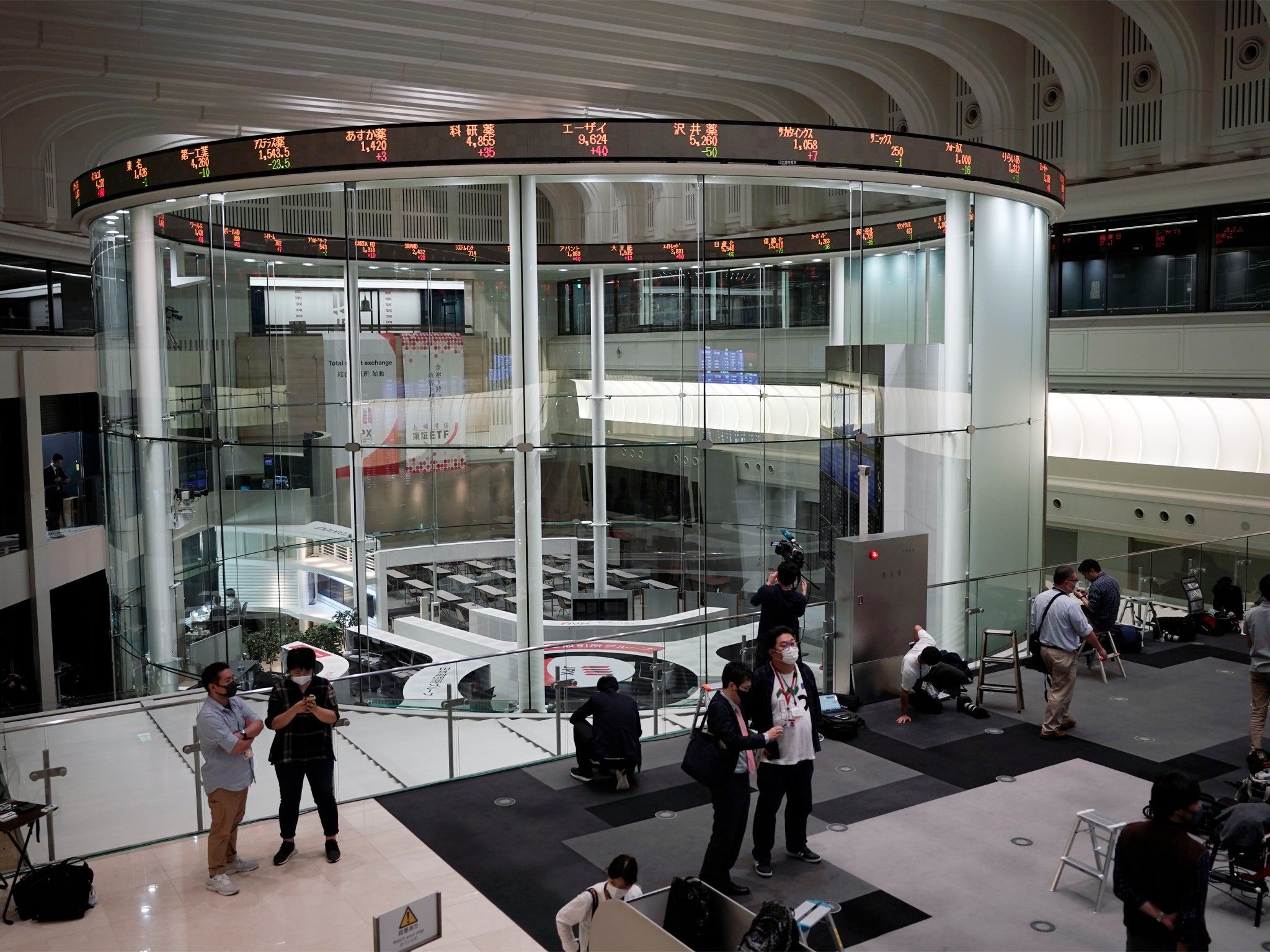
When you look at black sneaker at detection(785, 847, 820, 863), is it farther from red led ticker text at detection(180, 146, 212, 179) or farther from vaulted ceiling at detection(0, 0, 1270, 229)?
vaulted ceiling at detection(0, 0, 1270, 229)

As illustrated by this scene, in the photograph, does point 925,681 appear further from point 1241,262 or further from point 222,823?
point 1241,262

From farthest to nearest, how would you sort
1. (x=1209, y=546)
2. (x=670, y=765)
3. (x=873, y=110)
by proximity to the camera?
(x=873, y=110) → (x=1209, y=546) → (x=670, y=765)

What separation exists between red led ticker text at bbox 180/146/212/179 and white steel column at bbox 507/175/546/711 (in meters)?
3.33

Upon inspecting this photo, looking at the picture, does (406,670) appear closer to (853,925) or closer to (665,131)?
(853,925)

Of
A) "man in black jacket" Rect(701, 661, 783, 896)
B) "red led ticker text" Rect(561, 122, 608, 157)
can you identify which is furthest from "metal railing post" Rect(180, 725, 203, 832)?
"red led ticker text" Rect(561, 122, 608, 157)

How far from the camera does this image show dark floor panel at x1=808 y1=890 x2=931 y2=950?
614 centimetres

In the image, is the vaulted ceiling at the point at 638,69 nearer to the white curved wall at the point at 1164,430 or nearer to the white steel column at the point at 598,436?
the white curved wall at the point at 1164,430

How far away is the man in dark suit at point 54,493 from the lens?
22.7 m

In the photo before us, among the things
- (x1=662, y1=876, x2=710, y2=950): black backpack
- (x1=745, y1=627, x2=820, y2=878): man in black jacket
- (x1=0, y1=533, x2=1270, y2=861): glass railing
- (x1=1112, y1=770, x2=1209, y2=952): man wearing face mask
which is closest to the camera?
(x1=1112, y1=770, x2=1209, y2=952): man wearing face mask

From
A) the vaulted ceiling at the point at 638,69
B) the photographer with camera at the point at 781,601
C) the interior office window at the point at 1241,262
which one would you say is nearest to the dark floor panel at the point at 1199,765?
the photographer with camera at the point at 781,601

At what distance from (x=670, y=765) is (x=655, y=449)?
493cm

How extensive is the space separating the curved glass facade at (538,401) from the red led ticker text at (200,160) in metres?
0.53

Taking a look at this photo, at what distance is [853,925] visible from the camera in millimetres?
6344

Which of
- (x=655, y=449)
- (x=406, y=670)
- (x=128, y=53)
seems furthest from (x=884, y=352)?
(x=128, y=53)
